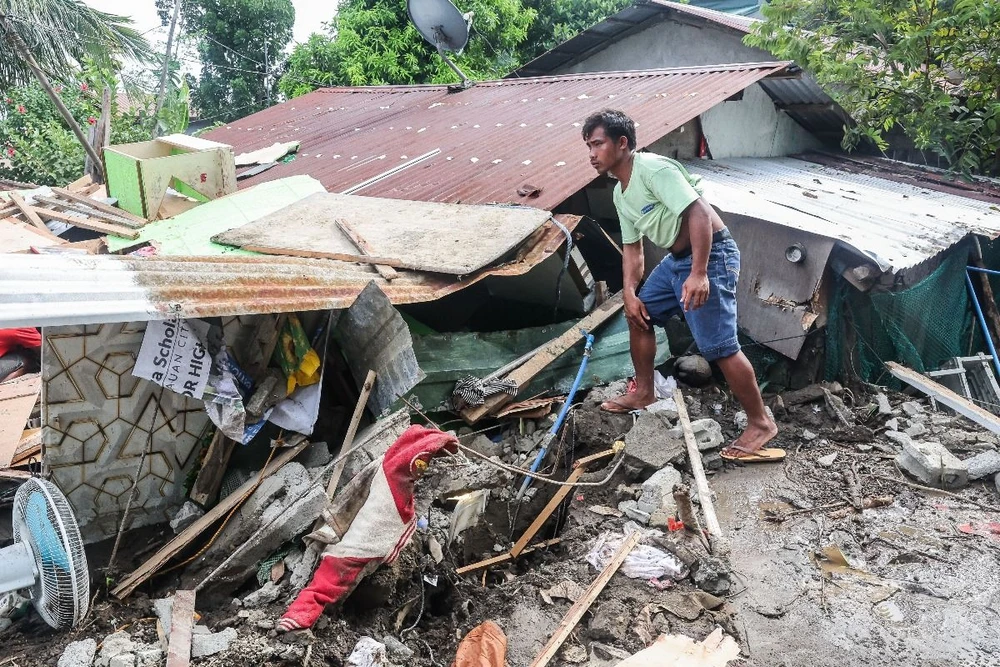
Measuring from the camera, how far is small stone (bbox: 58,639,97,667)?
3.07 metres

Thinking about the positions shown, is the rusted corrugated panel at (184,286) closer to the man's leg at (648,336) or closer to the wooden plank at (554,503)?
the man's leg at (648,336)

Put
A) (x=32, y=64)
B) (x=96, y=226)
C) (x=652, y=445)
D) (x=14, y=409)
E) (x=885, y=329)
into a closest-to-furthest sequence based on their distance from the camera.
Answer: (x=652, y=445), (x=14, y=409), (x=885, y=329), (x=96, y=226), (x=32, y=64)

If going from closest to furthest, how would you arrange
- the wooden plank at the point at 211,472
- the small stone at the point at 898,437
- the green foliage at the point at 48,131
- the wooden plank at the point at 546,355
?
the wooden plank at the point at 211,472 → the small stone at the point at 898,437 → the wooden plank at the point at 546,355 → the green foliage at the point at 48,131

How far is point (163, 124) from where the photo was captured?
15.6 meters

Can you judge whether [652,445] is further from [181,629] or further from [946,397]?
[181,629]

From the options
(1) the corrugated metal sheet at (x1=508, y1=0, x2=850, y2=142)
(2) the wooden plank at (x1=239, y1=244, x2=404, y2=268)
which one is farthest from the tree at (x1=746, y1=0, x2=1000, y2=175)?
(2) the wooden plank at (x1=239, y1=244, x2=404, y2=268)

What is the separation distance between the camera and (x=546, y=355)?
5266 mm

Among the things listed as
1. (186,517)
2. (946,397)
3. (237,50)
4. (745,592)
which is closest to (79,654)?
(186,517)

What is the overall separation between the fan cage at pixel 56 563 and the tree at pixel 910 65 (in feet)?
26.8

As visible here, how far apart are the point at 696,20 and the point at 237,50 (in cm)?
1843

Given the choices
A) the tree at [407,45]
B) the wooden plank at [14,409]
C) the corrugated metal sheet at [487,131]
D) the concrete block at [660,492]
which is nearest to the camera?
the concrete block at [660,492]

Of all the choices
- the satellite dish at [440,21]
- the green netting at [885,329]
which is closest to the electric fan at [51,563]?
the green netting at [885,329]

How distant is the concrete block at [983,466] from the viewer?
413 cm

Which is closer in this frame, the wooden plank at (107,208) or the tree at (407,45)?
the wooden plank at (107,208)
